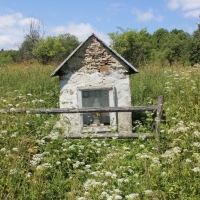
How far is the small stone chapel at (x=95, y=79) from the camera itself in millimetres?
8094

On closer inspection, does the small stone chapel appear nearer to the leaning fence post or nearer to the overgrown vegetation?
the leaning fence post

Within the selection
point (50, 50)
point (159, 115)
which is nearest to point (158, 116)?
point (159, 115)

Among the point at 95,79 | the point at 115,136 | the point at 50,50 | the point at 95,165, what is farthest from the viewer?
the point at 50,50

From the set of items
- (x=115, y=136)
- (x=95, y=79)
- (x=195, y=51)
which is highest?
(x=195, y=51)

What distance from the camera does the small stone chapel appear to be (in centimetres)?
809

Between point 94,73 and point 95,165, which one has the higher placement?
point 94,73

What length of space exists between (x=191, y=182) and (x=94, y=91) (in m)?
5.02

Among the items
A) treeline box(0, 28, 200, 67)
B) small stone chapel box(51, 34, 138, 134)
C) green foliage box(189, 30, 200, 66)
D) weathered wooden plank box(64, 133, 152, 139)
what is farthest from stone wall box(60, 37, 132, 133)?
green foliage box(189, 30, 200, 66)

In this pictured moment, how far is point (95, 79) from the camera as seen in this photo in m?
8.21

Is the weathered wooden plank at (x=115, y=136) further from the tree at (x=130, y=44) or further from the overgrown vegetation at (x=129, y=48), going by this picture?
the tree at (x=130, y=44)

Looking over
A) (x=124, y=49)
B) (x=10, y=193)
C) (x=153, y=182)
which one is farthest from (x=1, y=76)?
(x=124, y=49)

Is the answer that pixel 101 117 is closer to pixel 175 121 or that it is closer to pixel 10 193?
pixel 175 121

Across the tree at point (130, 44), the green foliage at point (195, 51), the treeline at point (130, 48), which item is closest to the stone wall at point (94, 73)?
the treeline at point (130, 48)

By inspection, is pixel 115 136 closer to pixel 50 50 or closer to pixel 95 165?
pixel 95 165
